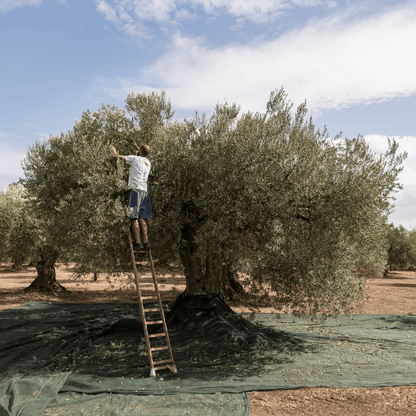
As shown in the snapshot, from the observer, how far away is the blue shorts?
9180 millimetres

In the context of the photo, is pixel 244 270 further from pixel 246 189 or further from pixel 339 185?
pixel 339 185

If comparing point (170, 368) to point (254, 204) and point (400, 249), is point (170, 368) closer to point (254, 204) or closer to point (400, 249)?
point (254, 204)

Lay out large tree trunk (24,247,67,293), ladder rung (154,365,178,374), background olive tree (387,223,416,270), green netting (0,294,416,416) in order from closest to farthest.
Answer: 1. green netting (0,294,416,416)
2. ladder rung (154,365,178,374)
3. large tree trunk (24,247,67,293)
4. background olive tree (387,223,416,270)

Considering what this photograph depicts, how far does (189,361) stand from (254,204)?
4.66 meters

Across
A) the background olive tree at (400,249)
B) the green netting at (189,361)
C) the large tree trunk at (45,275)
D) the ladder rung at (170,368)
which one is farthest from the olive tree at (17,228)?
the background olive tree at (400,249)

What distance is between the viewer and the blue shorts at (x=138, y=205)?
918 centimetres

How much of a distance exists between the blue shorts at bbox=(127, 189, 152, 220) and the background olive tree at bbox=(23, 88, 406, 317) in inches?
18.2

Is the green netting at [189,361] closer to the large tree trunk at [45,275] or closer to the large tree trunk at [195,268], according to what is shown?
the large tree trunk at [195,268]

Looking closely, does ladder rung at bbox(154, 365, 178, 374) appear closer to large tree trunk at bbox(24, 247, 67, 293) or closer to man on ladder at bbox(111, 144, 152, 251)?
man on ladder at bbox(111, 144, 152, 251)

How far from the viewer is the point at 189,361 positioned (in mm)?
9266

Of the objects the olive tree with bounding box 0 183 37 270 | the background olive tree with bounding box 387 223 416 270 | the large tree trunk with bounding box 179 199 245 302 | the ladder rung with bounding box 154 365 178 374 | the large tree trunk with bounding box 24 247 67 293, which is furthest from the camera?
the background olive tree with bounding box 387 223 416 270

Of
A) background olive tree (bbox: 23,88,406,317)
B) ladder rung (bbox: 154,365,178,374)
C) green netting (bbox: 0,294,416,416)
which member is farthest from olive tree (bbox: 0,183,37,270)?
ladder rung (bbox: 154,365,178,374)

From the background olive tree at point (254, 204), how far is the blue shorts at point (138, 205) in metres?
0.46

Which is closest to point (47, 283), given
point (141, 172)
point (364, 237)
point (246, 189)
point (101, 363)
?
point (101, 363)
